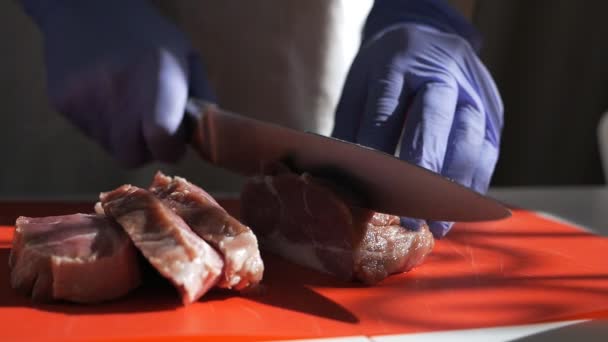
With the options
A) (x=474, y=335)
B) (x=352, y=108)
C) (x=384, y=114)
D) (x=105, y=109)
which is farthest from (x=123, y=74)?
(x=474, y=335)

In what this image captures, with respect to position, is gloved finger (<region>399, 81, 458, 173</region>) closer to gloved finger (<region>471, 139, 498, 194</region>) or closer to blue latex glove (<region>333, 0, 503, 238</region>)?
blue latex glove (<region>333, 0, 503, 238</region>)

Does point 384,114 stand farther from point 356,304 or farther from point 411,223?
point 356,304

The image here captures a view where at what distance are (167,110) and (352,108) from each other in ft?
2.10

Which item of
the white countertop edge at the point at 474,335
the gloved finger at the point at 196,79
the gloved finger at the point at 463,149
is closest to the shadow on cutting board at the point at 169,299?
the white countertop edge at the point at 474,335

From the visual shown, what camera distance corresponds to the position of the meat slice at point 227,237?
1639mm

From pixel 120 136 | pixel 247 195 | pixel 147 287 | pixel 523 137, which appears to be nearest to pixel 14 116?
pixel 120 136

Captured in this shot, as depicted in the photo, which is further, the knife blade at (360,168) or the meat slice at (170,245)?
the knife blade at (360,168)

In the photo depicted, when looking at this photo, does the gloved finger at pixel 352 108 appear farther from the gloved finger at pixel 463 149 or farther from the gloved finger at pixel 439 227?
the gloved finger at pixel 439 227

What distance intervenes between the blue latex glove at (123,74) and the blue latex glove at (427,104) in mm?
611

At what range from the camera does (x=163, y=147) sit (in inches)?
103

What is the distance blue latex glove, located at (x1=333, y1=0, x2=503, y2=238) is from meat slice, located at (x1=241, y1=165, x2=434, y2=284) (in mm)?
111

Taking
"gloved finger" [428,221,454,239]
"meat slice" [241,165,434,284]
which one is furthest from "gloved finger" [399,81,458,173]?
"meat slice" [241,165,434,284]

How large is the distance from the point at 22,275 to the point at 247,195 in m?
0.69

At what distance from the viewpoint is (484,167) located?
7.73 feet
